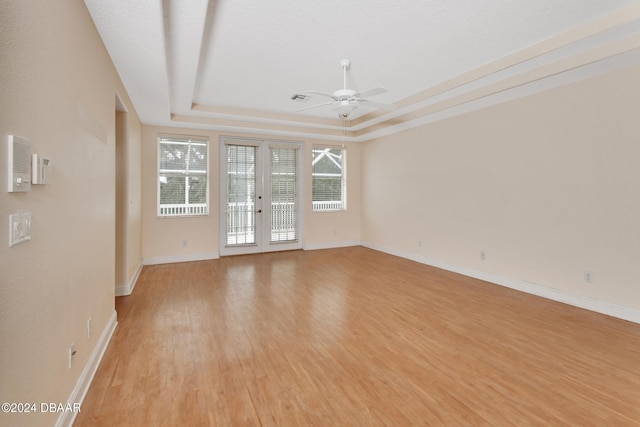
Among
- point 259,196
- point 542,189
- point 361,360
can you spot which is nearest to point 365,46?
point 542,189

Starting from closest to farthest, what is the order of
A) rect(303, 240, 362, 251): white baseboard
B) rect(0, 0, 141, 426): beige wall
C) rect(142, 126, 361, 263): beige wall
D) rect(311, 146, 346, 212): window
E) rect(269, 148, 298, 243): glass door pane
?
rect(0, 0, 141, 426): beige wall < rect(142, 126, 361, 263): beige wall < rect(269, 148, 298, 243): glass door pane < rect(303, 240, 362, 251): white baseboard < rect(311, 146, 346, 212): window

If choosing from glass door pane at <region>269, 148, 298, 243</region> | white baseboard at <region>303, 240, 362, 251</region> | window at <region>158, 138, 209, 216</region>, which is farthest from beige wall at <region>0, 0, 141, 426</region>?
white baseboard at <region>303, 240, 362, 251</region>

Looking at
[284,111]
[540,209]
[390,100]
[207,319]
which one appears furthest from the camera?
[284,111]

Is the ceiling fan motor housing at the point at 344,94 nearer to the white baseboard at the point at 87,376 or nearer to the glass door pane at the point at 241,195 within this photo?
the white baseboard at the point at 87,376

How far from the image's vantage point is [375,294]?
4082mm

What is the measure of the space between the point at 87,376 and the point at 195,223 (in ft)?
13.7

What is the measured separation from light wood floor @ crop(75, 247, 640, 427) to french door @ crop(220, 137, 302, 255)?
2429mm

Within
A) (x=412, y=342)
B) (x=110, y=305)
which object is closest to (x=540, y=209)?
(x=412, y=342)

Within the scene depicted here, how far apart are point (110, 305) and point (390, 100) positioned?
4766 mm

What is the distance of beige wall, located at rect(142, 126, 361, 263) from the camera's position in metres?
5.60

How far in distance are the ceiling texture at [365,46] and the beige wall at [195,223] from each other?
1.02 metres

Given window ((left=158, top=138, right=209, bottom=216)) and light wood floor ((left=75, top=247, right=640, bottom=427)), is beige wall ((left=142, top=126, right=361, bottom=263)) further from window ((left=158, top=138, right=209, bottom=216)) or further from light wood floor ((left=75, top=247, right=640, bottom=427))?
light wood floor ((left=75, top=247, right=640, bottom=427))

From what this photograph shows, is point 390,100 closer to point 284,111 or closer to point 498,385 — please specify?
point 284,111

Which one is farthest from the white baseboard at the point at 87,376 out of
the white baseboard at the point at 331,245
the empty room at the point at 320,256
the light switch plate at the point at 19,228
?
the white baseboard at the point at 331,245
